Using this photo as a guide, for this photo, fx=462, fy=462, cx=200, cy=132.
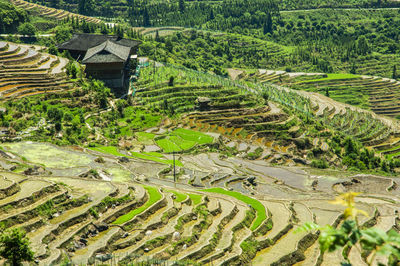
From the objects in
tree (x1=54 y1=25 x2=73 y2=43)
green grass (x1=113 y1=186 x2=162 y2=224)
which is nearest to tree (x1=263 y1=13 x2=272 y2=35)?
tree (x1=54 y1=25 x2=73 y2=43)

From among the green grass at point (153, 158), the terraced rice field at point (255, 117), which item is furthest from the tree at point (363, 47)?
the green grass at point (153, 158)

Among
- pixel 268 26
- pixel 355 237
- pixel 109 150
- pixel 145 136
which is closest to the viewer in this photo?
pixel 355 237

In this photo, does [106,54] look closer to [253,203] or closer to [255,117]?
[255,117]

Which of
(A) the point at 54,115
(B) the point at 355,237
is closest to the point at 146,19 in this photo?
(A) the point at 54,115

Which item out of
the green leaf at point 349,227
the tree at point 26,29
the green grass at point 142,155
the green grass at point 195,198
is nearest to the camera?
the green leaf at point 349,227

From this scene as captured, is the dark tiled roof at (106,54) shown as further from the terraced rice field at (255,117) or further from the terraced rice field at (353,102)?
the terraced rice field at (353,102)

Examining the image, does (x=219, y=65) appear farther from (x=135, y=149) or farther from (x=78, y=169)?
(x=78, y=169)

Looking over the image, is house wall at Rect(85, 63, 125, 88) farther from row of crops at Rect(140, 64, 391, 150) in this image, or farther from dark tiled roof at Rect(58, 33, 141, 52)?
dark tiled roof at Rect(58, 33, 141, 52)
